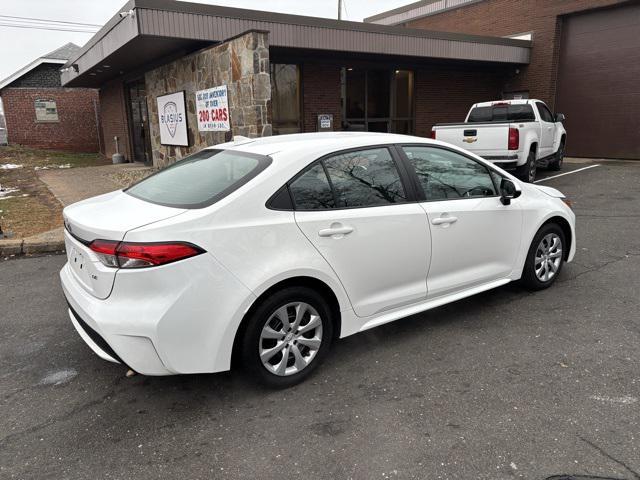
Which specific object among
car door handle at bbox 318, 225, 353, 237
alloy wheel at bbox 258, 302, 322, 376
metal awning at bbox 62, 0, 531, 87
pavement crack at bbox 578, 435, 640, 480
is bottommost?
pavement crack at bbox 578, 435, 640, 480

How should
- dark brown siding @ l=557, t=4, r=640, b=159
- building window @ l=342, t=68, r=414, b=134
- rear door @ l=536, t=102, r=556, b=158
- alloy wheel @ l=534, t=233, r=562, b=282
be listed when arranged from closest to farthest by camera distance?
alloy wheel @ l=534, t=233, r=562, b=282 → rear door @ l=536, t=102, r=556, b=158 → dark brown siding @ l=557, t=4, r=640, b=159 → building window @ l=342, t=68, r=414, b=134

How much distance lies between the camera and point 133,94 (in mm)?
18234

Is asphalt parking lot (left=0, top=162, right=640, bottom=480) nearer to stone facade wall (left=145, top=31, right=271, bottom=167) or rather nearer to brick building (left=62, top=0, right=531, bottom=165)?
stone facade wall (left=145, top=31, right=271, bottom=167)

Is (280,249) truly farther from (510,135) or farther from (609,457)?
(510,135)

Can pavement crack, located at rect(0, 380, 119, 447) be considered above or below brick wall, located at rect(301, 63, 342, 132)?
below

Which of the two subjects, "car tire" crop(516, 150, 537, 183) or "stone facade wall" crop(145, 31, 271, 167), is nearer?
"stone facade wall" crop(145, 31, 271, 167)

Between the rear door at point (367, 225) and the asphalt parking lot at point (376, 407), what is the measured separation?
527 mm

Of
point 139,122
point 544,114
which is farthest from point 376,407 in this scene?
point 139,122

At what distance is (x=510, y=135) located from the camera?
10.2m

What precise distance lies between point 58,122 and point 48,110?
0.73 metres

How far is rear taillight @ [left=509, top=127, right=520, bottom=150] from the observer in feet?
33.3

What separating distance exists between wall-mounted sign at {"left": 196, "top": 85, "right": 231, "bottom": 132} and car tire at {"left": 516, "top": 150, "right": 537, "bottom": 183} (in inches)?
245

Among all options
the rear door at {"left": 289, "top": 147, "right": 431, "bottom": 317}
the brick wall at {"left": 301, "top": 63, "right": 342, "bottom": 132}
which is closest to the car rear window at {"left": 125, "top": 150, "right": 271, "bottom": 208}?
the rear door at {"left": 289, "top": 147, "right": 431, "bottom": 317}

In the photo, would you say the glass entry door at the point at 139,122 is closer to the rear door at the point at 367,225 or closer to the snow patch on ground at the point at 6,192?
Answer: the snow patch on ground at the point at 6,192
